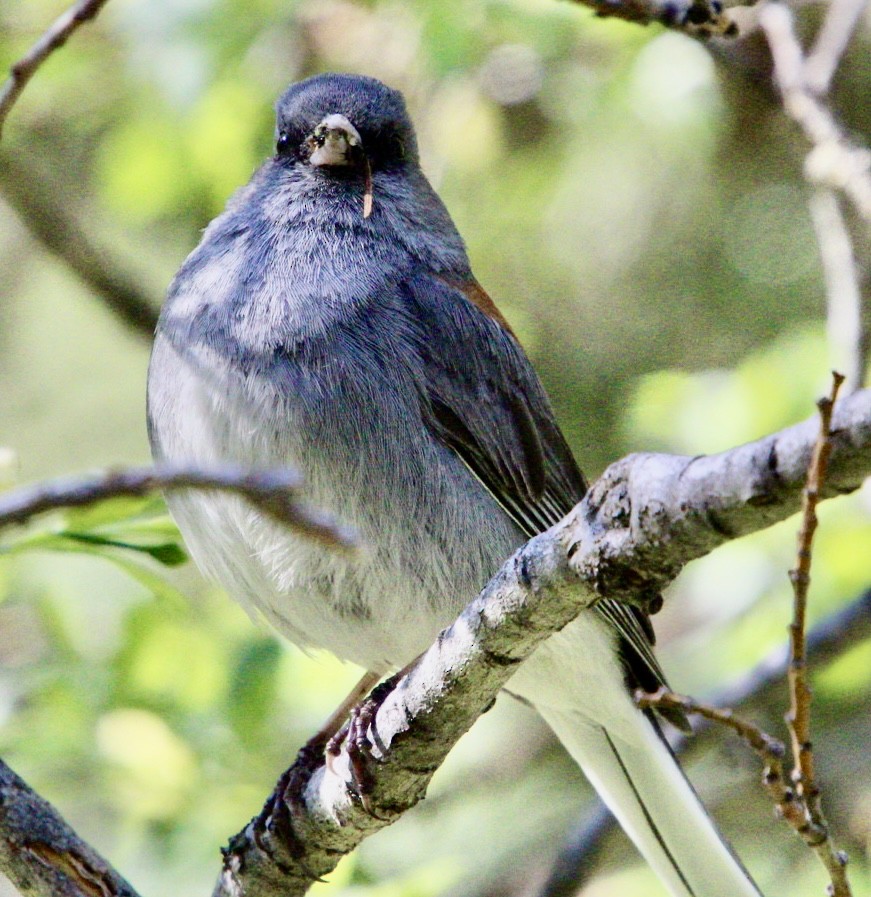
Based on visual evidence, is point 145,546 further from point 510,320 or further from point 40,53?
point 510,320

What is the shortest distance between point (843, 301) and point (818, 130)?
18.8 inches

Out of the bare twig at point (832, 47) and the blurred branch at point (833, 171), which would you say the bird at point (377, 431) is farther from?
the bare twig at point (832, 47)

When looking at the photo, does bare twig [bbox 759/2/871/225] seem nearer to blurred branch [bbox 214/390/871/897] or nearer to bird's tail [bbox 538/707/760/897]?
bird's tail [bbox 538/707/760/897]

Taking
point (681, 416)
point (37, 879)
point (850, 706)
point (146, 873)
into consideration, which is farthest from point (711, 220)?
point (37, 879)

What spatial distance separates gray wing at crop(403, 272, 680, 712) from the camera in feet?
9.50

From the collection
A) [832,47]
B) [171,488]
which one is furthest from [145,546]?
[832,47]

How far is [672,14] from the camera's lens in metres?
3.04

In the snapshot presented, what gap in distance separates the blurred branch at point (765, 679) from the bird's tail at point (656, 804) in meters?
0.35

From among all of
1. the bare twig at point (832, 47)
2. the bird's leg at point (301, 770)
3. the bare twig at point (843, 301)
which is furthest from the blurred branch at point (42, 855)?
the bare twig at point (832, 47)

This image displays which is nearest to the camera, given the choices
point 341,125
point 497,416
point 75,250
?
point 497,416

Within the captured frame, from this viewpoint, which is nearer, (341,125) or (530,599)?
(530,599)

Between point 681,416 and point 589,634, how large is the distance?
122 cm

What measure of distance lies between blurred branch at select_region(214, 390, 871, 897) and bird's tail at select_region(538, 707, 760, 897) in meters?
0.77

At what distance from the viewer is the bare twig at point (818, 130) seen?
319 cm
